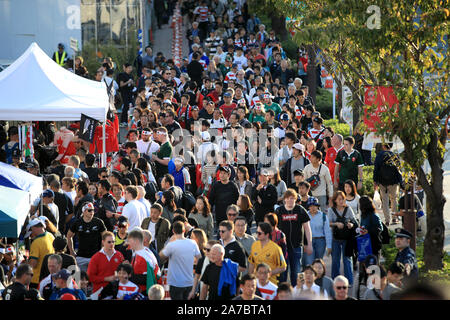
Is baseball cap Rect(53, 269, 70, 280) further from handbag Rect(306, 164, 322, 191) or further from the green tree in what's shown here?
handbag Rect(306, 164, 322, 191)

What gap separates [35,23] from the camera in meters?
30.8

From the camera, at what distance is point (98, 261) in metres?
9.93

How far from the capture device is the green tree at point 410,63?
11656 mm

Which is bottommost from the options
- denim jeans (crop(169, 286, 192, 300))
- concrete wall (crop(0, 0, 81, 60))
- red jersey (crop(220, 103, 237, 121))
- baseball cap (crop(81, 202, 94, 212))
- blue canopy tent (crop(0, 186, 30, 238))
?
denim jeans (crop(169, 286, 192, 300))

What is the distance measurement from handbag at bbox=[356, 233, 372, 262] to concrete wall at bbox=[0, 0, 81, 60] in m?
21.4

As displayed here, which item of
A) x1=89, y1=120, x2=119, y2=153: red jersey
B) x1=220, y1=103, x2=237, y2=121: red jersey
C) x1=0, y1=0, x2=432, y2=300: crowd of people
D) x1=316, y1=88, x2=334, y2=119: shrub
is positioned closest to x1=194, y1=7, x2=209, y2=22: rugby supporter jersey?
x1=316, y1=88, x2=334, y2=119: shrub

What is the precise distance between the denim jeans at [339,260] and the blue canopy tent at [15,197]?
4.41 meters

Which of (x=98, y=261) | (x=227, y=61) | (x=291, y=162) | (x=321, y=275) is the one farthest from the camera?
(x=227, y=61)

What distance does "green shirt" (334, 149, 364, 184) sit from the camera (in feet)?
49.0

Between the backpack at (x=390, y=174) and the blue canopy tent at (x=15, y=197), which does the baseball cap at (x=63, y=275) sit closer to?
the blue canopy tent at (x=15, y=197)

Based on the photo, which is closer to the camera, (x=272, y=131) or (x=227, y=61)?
(x=272, y=131)

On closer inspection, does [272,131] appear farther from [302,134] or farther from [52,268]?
[52,268]

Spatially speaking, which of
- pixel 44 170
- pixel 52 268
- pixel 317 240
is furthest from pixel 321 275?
pixel 44 170

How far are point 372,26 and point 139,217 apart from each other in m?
4.42
